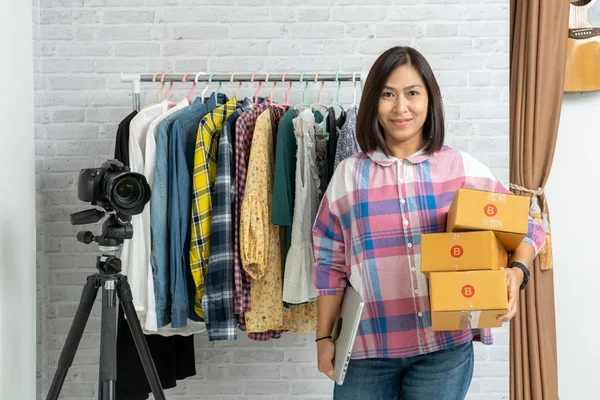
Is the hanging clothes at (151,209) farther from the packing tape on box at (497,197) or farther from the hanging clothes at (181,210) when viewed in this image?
the packing tape on box at (497,197)

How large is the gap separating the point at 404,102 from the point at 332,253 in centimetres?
45

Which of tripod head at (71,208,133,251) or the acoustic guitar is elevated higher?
the acoustic guitar

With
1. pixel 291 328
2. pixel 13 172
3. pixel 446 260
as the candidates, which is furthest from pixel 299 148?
pixel 13 172

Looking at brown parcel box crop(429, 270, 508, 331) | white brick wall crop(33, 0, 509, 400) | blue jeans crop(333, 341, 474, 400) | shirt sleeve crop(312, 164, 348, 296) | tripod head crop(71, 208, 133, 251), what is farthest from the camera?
white brick wall crop(33, 0, 509, 400)

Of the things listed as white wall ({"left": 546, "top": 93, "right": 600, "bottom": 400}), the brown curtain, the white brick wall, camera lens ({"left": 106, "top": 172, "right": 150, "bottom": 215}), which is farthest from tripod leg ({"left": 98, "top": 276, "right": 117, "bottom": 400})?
white wall ({"left": 546, "top": 93, "right": 600, "bottom": 400})

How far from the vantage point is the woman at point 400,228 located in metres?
1.67

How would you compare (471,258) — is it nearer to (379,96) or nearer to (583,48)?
(379,96)

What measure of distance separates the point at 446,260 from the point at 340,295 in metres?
0.38

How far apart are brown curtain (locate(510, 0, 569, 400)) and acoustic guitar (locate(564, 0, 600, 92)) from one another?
103 millimetres

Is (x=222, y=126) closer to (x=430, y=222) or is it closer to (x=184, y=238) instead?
(x=184, y=238)

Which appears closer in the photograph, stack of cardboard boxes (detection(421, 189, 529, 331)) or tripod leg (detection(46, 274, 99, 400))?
stack of cardboard boxes (detection(421, 189, 529, 331))

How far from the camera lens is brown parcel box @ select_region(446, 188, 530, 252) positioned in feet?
4.96

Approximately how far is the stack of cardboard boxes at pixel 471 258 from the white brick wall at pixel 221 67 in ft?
3.79

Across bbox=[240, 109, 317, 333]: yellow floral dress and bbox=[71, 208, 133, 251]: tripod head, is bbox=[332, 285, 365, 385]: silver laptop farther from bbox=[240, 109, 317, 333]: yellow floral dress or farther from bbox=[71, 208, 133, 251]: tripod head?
bbox=[71, 208, 133, 251]: tripod head
